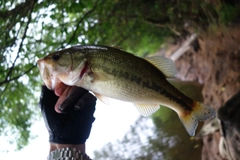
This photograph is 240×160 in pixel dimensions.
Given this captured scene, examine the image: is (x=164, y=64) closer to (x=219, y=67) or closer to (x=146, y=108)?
(x=146, y=108)

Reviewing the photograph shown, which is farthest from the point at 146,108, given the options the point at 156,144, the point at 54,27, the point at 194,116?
the point at 156,144

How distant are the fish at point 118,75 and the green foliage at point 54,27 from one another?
258 centimetres

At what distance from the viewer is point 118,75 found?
2.32 m

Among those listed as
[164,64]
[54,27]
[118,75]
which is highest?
[54,27]

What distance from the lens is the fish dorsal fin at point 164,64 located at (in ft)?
8.09

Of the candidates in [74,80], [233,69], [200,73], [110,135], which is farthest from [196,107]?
[200,73]

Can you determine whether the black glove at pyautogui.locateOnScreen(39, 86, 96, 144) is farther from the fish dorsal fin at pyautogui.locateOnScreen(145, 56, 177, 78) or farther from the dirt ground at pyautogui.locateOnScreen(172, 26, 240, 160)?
the dirt ground at pyautogui.locateOnScreen(172, 26, 240, 160)

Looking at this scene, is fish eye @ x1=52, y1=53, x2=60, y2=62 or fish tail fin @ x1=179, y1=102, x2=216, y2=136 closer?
fish eye @ x1=52, y1=53, x2=60, y2=62

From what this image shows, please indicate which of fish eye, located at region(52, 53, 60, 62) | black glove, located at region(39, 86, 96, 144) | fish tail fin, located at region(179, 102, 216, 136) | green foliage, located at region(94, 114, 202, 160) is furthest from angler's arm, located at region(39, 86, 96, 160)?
green foliage, located at region(94, 114, 202, 160)

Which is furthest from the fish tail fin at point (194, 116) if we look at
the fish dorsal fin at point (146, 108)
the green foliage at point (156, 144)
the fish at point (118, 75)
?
the green foliage at point (156, 144)

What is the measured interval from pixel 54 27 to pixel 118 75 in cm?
468

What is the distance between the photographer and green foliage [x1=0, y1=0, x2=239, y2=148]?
201 inches

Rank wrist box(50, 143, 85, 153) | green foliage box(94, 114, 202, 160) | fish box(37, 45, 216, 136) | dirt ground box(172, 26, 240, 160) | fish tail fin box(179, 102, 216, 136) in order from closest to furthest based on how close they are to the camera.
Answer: fish box(37, 45, 216, 136), fish tail fin box(179, 102, 216, 136), wrist box(50, 143, 85, 153), dirt ground box(172, 26, 240, 160), green foliage box(94, 114, 202, 160)

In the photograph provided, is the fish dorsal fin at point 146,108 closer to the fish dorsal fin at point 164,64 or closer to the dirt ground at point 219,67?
the fish dorsal fin at point 164,64
